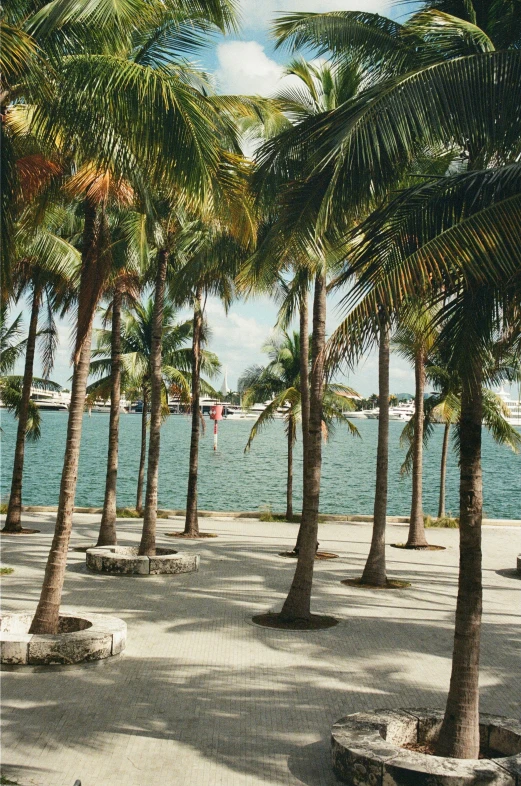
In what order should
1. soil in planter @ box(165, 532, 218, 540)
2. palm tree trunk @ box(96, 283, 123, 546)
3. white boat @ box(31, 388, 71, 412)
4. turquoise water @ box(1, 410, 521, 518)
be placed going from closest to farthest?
palm tree trunk @ box(96, 283, 123, 546) → soil in planter @ box(165, 532, 218, 540) → white boat @ box(31, 388, 71, 412) → turquoise water @ box(1, 410, 521, 518)

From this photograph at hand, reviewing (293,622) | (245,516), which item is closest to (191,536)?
(245,516)

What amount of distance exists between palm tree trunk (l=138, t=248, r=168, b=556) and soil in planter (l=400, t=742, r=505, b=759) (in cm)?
970

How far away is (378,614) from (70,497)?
5.65 metres

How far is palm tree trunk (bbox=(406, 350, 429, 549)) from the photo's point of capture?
70.4ft

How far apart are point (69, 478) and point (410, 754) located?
5.58m

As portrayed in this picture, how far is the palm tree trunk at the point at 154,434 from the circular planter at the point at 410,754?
31.8 ft

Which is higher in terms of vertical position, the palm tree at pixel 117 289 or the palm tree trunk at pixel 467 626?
the palm tree at pixel 117 289

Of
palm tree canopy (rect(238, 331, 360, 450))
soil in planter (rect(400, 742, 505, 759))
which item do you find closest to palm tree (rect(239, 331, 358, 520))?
palm tree canopy (rect(238, 331, 360, 450))

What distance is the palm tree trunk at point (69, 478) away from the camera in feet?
32.5

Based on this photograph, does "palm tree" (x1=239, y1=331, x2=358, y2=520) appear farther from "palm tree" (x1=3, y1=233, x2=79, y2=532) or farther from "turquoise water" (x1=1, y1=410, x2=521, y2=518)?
"palm tree" (x1=3, y1=233, x2=79, y2=532)

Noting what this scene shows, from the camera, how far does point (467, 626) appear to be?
673 cm

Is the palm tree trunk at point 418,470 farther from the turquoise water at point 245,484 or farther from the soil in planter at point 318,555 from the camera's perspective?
the turquoise water at point 245,484

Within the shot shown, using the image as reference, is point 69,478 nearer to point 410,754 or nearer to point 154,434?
point 410,754

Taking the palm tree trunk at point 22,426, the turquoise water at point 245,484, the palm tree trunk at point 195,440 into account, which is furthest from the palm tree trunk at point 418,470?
the turquoise water at point 245,484
